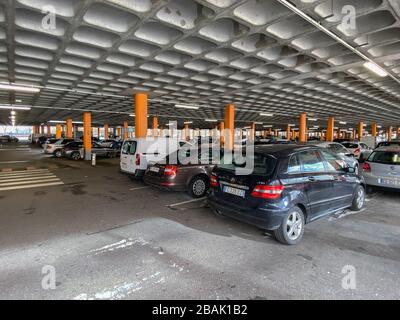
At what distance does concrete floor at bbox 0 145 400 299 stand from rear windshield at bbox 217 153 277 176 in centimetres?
112

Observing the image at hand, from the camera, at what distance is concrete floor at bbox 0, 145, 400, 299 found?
8.45 feet

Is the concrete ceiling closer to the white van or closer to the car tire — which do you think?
the white van

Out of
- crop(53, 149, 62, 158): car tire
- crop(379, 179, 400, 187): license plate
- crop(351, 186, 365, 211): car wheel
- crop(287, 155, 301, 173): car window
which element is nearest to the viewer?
crop(287, 155, 301, 173): car window

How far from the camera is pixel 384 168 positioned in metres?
6.18

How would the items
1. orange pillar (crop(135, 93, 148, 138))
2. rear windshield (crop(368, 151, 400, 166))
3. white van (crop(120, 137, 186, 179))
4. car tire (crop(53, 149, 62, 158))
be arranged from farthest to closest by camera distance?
1. car tire (crop(53, 149, 62, 158))
2. orange pillar (crop(135, 93, 148, 138))
3. white van (crop(120, 137, 186, 179))
4. rear windshield (crop(368, 151, 400, 166))

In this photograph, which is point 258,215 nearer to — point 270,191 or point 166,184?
point 270,191

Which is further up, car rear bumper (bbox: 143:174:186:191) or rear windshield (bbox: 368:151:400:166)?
rear windshield (bbox: 368:151:400:166)

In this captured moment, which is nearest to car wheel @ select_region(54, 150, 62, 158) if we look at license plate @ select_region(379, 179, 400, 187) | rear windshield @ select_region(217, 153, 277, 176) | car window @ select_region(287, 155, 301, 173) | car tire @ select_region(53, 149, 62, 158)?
car tire @ select_region(53, 149, 62, 158)

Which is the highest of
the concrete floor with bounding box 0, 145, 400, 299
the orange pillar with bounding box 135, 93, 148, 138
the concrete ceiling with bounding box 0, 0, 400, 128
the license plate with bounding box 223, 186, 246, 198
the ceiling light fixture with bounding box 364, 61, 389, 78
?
the concrete ceiling with bounding box 0, 0, 400, 128

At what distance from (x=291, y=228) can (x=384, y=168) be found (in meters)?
4.25

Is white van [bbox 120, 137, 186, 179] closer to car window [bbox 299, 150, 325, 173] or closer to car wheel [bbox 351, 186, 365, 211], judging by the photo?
car window [bbox 299, 150, 325, 173]

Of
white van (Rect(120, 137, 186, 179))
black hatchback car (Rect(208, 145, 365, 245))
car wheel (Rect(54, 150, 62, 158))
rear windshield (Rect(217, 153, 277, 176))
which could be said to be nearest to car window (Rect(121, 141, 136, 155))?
white van (Rect(120, 137, 186, 179))

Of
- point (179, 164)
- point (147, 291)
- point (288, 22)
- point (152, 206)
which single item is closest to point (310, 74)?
point (288, 22)

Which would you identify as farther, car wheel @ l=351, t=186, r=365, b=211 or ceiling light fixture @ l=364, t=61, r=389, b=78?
ceiling light fixture @ l=364, t=61, r=389, b=78
